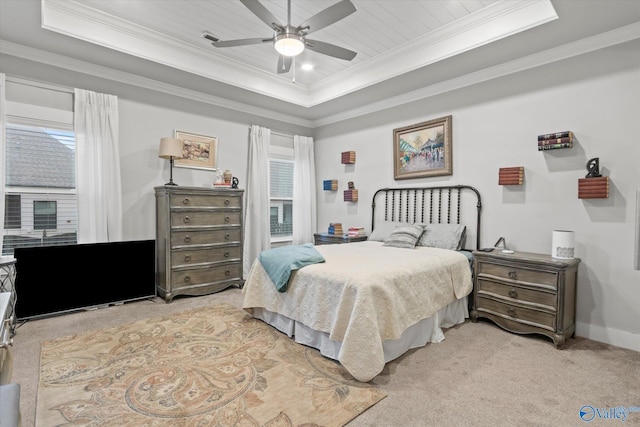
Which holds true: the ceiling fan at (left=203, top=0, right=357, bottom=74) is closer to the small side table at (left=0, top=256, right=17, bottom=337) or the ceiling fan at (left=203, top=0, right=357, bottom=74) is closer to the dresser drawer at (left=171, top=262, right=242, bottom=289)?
the small side table at (left=0, top=256, right=17, bottom=337)

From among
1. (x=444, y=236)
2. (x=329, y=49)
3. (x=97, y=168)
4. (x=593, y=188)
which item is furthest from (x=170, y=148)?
(x=593, y=188)

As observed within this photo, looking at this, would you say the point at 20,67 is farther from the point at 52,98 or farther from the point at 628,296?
the point at 628,296

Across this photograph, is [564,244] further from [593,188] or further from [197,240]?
[197,240]

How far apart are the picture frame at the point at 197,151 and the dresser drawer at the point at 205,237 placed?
1065mm

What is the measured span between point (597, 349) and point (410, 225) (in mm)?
2158

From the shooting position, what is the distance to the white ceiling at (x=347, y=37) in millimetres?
2943

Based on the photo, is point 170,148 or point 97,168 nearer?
point 97,168

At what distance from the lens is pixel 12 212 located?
3426 millimetres

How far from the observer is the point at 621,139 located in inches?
115

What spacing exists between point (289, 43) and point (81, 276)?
3.36m

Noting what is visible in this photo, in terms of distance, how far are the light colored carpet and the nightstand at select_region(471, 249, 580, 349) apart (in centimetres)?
14

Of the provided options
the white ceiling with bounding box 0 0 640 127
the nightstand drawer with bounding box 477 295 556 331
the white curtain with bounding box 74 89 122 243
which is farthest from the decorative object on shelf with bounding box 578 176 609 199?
the white curtain with bounding box 74 89 122 243

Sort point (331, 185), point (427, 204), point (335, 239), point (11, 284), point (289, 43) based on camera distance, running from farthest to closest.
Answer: point (331, 185), point (335, 239), point (427, 204), point (11, 284), point (289, 43)

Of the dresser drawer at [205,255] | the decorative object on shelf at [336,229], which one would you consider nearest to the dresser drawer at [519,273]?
the decorative object on shelf at [336,229]
